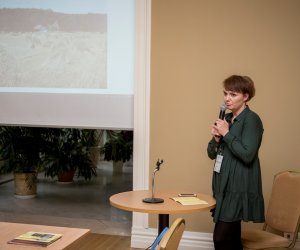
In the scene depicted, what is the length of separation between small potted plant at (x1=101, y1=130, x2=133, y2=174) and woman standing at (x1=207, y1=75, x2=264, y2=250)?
4.94m

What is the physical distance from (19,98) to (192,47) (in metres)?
1.80

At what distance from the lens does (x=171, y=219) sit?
4246 mm

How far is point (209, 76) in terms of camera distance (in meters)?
4.10

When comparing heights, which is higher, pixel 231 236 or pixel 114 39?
pixel 114 39

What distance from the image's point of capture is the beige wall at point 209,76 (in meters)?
3.96

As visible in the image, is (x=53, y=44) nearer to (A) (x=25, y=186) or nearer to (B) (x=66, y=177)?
(A) (x=25, y=186)

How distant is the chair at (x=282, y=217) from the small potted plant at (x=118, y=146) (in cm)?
476

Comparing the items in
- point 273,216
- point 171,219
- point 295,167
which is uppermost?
point 295,167

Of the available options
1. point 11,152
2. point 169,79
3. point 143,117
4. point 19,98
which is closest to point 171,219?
point 143,117

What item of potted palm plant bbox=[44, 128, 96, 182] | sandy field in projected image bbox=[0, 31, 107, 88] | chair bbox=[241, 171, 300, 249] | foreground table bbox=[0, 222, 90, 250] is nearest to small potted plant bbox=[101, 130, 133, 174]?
potted palm plant bbox=[44, 128, 96, 182]

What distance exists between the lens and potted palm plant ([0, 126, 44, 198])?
244 inches

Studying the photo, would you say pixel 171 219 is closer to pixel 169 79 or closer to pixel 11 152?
pixel 169 79

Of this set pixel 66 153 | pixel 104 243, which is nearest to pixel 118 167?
pixel 66 153

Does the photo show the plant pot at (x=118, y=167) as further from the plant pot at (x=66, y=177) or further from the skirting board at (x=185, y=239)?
the skirting board at (x=185, y=239)
